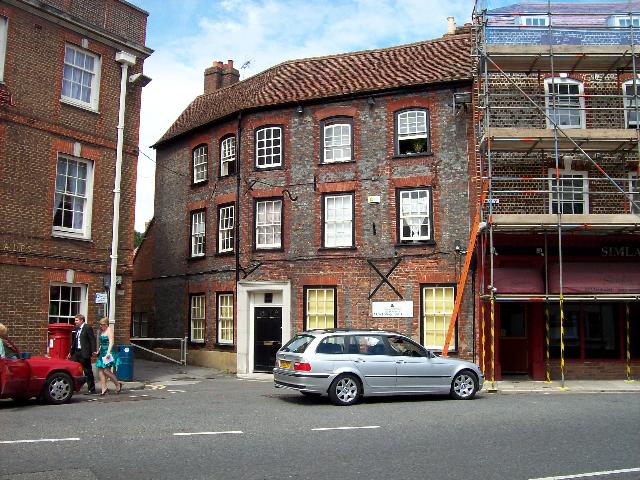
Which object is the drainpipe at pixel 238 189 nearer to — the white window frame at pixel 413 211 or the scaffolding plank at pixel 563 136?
the white window frame at pixel 413 211

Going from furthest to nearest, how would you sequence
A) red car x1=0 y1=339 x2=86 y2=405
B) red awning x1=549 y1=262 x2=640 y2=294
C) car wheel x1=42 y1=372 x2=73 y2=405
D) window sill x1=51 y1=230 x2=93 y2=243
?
red awning x1=549 y1=262 x2=640 y2=294 < window sill x1=51 y1=230 x2=93 y2=243 < car wheel x1=42 y1=372 x2=73 y2=405 < red car x1=0 y1=339 x2=86 y2=405

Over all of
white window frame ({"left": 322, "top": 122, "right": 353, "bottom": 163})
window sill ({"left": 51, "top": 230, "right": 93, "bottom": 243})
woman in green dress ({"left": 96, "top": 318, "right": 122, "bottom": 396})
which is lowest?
woman in green dress ({"left": 96, "top": 318, "right": 122, "bottom": 396})

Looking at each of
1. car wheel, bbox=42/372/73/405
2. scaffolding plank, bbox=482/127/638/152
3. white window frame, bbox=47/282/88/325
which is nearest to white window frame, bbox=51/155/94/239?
white window frame, bbox=47/282/88/325

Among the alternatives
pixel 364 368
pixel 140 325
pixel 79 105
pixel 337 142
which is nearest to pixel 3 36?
pixel 79 105

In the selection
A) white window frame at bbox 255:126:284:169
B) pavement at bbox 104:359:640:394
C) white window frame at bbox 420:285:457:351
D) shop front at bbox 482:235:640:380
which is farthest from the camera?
white window frame at bbox 255:126:284:169

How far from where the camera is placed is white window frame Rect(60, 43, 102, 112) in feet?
59.3

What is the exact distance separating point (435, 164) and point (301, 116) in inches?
195

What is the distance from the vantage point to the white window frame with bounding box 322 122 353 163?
71.8 ft

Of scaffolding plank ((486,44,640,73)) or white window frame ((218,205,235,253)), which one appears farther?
white window frame ((218,205,235,253))

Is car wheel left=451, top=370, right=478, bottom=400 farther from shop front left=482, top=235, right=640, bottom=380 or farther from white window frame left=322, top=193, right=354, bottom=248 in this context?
white window frame left=322, top=193, right=354, bottom=248

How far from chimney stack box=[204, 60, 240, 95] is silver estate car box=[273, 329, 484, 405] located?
1657 cm

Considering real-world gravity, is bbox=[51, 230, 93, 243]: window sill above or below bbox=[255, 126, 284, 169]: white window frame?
below

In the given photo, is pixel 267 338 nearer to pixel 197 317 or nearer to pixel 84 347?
pixel 197 317

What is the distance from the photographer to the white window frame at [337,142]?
21.9 m
